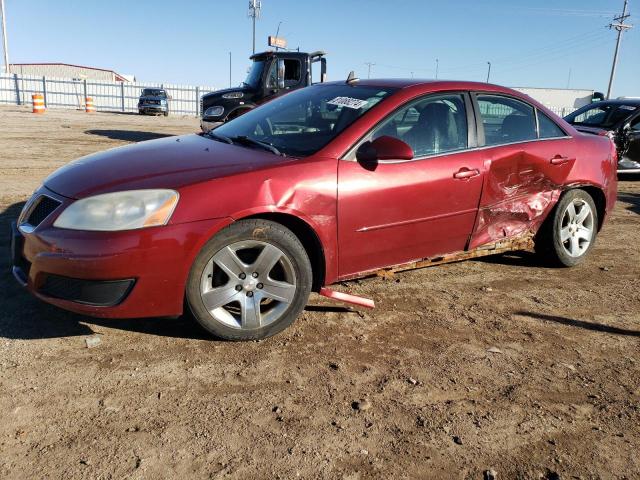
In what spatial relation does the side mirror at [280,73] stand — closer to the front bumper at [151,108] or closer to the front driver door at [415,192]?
the front driver door at [415,192]

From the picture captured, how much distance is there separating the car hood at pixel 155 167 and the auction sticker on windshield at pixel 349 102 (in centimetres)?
74

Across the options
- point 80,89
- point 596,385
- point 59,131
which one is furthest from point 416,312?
point 80,89

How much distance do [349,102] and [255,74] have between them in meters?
9.77

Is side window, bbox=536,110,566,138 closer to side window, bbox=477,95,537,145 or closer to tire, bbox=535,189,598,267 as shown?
side window, bbox=477,95,537,145

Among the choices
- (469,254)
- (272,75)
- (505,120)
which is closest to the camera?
(469,254)

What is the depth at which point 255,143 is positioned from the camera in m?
3.65

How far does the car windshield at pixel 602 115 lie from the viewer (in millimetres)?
9734

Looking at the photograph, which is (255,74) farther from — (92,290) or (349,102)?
(92,290)

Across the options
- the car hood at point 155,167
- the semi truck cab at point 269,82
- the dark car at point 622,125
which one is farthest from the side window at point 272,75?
the car hood at point 155,167

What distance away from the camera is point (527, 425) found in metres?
2.46

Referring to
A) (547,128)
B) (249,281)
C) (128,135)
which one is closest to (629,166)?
(547,128)

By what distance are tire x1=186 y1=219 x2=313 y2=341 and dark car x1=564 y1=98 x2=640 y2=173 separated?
8.05 m

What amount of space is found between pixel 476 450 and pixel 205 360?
146cm

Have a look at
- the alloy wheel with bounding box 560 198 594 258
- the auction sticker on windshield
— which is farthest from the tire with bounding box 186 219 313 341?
the alloy wheel with bounding box 560 198 594 258
